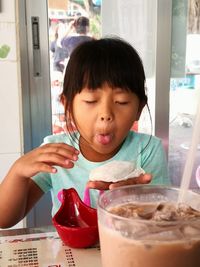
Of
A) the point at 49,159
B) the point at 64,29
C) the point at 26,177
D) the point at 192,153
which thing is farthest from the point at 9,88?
the point at 192,153

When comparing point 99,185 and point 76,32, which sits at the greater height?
point 76,32

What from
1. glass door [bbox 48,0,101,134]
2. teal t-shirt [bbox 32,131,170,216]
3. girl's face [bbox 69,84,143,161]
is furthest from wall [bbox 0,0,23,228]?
girl's face [bbox 69,84,143,161]

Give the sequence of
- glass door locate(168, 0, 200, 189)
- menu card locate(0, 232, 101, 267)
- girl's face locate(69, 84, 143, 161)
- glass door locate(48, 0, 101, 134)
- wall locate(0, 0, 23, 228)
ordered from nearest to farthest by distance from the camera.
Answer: menu card locate(0, 232, 101, 267) < girl's face locate(69, 84, 143, 161) < wall locate(0, 0, 23, 228) < glass door locate(48, 0, 101, 134) < glass door locate(168, 0, 200, 189)

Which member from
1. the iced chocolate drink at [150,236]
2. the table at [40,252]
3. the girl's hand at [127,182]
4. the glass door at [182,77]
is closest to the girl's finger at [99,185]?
the girl's hand at [127,182]

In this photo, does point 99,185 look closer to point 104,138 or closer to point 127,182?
point 127,182

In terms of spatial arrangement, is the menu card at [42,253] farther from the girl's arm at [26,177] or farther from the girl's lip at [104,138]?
the girl's lip at [104,138]

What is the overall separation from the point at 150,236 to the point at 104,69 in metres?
0.56

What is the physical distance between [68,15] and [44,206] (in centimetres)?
105

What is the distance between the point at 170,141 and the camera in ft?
8.30

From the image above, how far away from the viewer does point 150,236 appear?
0.45 metres

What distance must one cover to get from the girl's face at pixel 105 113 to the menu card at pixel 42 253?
0.27 meters

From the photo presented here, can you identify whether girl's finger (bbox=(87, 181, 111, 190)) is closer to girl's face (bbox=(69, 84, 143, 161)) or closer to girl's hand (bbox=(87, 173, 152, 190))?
girl's hand (bbox=(87, 173, 152, 190))

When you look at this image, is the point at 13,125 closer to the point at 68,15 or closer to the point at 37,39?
the point at 37,39

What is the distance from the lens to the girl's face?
0.88m
